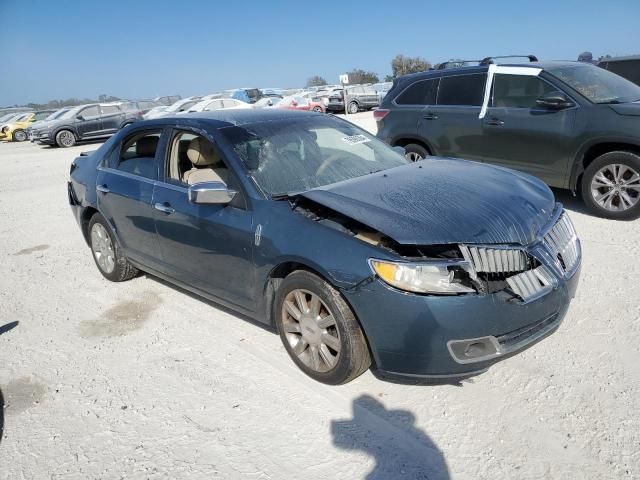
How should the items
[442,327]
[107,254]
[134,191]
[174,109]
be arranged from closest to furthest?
1. [442,327]
2. [134,191]
3. [107,254]
4. [174,109]

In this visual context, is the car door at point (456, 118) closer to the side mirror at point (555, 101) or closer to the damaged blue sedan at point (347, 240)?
the side mirror at point (555, 101)

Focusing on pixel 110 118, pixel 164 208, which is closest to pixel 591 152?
pixel 164 208

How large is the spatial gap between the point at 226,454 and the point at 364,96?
2780cm

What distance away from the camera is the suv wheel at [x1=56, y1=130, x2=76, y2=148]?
20.9m

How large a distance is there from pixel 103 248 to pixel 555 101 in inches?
207

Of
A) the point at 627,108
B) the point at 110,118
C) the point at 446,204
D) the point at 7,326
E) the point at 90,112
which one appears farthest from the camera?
the point at 110,118

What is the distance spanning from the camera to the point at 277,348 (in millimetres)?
3479

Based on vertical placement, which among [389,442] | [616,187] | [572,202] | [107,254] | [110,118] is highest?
[110,118]

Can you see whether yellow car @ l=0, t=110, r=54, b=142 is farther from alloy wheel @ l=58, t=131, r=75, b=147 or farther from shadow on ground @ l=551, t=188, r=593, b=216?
shadow on ground @ l=551, t=188, r=593, b=216

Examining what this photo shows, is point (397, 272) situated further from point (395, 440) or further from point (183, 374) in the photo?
point (183, 374)

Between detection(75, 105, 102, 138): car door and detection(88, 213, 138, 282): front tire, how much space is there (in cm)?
1853

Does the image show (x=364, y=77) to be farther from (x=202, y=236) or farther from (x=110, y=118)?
(x=202, y=236)

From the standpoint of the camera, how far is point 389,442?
2508mm

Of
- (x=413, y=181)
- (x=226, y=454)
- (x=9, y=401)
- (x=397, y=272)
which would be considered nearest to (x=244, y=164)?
(x=413, y=181)
